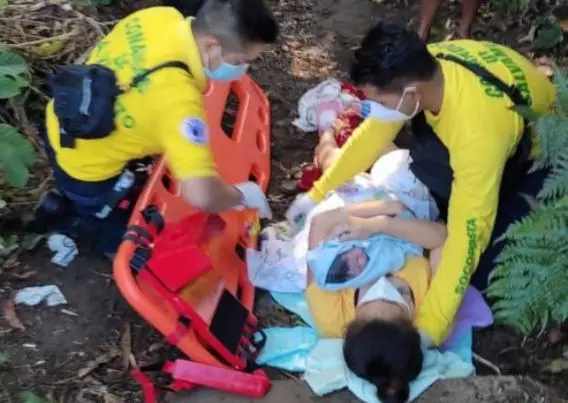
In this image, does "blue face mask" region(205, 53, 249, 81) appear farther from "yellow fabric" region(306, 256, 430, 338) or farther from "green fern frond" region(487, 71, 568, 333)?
"green fern frond" region(487, 71, 568, 333)

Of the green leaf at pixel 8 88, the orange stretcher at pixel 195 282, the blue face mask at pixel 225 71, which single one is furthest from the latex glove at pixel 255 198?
the green leaf at pixel 8 88

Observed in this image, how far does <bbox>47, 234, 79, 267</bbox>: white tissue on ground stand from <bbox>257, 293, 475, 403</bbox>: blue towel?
2.41ft

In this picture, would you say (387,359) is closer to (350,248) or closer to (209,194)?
(350,248)

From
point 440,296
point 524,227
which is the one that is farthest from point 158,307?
point 524,227

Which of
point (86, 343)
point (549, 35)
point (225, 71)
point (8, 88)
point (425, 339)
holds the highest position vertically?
point (225, 71)

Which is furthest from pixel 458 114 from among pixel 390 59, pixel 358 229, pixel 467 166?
pixel 358 229

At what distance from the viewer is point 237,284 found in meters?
3.72

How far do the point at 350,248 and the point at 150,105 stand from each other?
2.81ft

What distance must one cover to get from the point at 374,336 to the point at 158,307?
2.22ft

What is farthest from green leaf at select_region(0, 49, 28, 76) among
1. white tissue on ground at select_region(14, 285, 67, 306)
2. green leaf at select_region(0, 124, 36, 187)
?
white tissue on ground at select_region(14, 285, 67, 306)

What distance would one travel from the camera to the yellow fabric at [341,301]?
11.6 ft

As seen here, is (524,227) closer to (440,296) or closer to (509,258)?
(509,258)

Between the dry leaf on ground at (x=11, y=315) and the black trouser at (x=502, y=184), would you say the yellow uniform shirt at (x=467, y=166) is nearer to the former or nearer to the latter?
the black trouser at (x=502, y=184)

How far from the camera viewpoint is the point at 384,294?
3418mm
